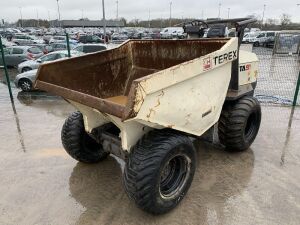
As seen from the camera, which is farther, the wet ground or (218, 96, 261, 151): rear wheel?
(218, 96, 261, 151): rear wheel

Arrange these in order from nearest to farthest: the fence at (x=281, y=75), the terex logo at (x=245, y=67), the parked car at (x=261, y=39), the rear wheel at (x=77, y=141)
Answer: the rear wheel at (x=77, y=141) → the terex logo at (x=245, y=67) → the fence at (x=281, y=75) → the parked car at (x=261, y=39)

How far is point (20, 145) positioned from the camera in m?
5.29

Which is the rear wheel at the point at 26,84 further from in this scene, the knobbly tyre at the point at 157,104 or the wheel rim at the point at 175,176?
the wheel rim at the point at 175,176

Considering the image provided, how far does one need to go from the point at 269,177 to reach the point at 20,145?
13.6ft

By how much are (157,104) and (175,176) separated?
46.2 inches

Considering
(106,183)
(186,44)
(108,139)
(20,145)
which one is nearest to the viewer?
(108,139)

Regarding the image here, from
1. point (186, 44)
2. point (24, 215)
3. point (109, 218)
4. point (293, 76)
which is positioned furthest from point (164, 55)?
point (293, 76)

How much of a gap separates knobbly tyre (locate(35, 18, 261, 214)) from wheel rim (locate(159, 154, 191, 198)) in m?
0.01

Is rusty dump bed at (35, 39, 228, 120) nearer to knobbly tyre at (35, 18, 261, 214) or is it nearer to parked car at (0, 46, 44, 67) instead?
knobbly tyre at (35, 18, 261, 214)

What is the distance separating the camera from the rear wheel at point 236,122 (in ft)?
14.1

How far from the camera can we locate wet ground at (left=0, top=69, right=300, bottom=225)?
3.34m

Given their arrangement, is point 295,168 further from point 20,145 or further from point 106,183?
point 20,145

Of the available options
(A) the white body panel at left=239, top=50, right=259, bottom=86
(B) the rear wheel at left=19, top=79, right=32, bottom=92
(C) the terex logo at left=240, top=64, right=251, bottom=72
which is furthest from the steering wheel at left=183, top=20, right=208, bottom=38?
(B) the rear wheel at left=19, top=79, right=32, bottom=92

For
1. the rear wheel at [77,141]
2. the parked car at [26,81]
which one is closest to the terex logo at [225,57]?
the rear wheel at [77,141]
